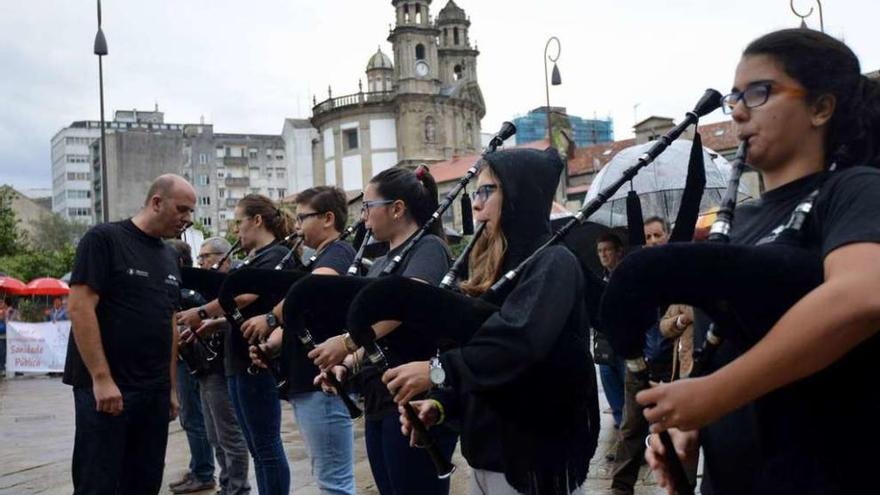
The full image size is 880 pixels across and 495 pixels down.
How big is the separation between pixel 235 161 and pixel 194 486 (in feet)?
365

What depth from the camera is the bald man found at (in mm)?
4793

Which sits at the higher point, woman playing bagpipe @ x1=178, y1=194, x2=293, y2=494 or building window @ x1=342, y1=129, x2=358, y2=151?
building window @ x1=342, y1=129, x2=358, y2=151

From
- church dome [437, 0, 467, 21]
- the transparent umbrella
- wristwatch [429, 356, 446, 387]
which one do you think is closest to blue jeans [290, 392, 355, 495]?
wristwatch [429, 356, 446, 387]

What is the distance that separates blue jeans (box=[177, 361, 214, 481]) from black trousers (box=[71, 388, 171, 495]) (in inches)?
96.5

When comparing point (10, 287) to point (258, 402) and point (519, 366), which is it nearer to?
point (258, 402)

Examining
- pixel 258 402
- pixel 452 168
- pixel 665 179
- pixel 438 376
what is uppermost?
pixel 452 168

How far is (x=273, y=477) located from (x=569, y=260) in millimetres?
3210

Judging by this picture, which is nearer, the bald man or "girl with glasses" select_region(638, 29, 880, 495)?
"girl with glasses" select_region(638, 29, 880, 495)

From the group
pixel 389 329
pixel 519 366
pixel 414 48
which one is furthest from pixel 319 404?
pixel 414 48

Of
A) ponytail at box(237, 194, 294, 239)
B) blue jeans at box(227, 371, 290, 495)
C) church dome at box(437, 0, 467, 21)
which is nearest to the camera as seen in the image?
blue jeans at box(227, 371, 290, 495)

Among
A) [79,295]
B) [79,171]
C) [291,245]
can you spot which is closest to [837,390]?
[79,295]

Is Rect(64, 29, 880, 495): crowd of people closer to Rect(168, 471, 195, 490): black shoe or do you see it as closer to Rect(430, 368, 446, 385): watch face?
Rect(430, 368, 446, 385): watch face

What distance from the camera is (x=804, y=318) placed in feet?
5.82

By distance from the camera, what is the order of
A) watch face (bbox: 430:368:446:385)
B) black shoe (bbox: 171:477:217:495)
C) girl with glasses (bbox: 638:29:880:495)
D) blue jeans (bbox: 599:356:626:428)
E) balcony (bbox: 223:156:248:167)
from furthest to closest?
balcony (bbox: 223:156:248:167) → blue jeans (bbox: 599:356:626:428) → black shoe (bbox: 171:477:217:495) → watch face (bbox: 430:368:446:385) → girl with glasses (bbox: 638:29:880:495)
